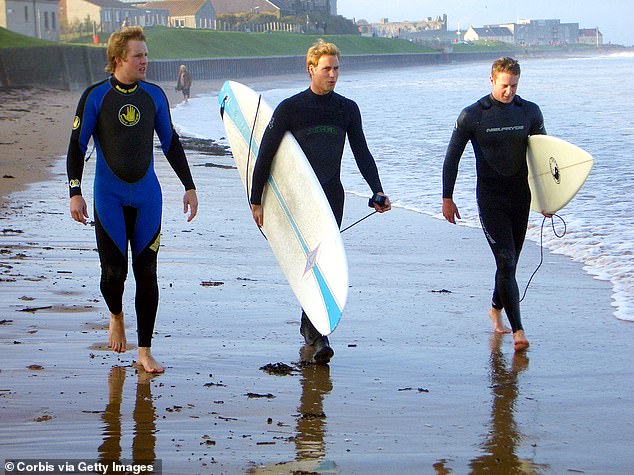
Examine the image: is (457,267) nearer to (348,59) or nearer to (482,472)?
(482,472)

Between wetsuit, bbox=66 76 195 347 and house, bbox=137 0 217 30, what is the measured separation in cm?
10711

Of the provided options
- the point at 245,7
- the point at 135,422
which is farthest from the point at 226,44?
the point at 135,422

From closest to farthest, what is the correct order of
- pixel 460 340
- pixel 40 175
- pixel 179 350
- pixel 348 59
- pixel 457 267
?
pixel 179 350
pixel 460 340
pixel 457 267
pixel 40 175
pixel 348 59

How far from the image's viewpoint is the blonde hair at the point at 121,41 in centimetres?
434

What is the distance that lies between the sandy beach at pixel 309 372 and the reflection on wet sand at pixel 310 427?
1 centimetres

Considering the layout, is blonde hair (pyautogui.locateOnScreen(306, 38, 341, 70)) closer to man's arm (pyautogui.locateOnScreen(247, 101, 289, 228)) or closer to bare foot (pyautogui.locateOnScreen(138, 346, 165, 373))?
man's arm (pyautogui.locateOnScreen(247, 101, 289, 228))

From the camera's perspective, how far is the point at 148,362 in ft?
14.2

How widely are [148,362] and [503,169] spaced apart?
6.91 ft

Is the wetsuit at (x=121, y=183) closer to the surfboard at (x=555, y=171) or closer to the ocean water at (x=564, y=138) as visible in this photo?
the surfboard at (x=555, y=171)

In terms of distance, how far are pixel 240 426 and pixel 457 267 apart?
12.4ft

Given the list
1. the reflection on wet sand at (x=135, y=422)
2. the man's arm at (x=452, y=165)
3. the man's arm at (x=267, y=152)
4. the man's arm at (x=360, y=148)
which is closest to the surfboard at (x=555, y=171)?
the man's arm at (x=452, y=165)

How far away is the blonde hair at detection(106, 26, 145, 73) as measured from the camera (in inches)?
171

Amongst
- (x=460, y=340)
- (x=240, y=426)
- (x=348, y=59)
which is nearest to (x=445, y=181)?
(x=460, y=340)

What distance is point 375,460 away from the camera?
10.9 feet
